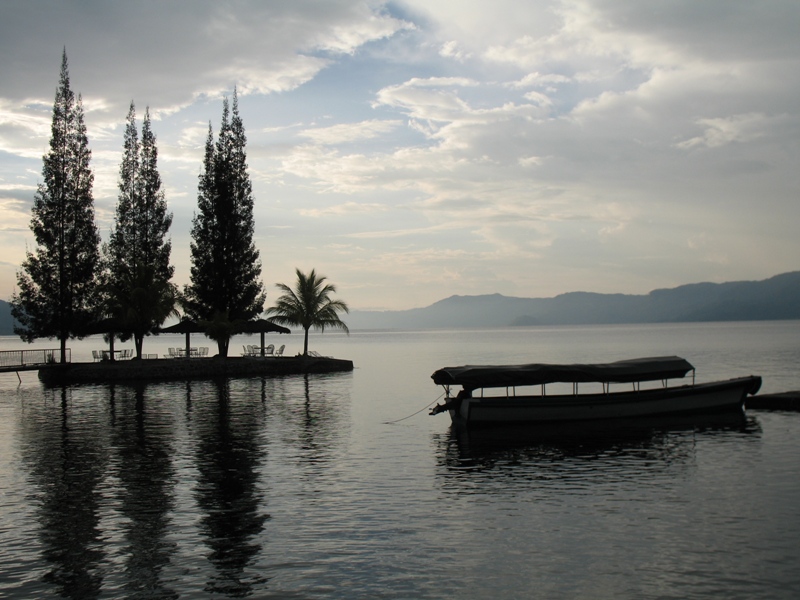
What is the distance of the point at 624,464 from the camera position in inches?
771

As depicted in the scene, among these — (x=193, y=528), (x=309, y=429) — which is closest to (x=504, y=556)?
(x=193, y=528)

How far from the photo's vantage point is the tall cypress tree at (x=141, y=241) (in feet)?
180

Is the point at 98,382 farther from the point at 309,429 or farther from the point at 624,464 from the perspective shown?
the point at 624,464

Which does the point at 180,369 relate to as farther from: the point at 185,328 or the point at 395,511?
the point at 395,511

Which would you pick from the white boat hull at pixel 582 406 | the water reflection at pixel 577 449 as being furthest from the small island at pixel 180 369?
the water reflection at pixel 577 449

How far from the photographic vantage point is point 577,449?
73.0ft

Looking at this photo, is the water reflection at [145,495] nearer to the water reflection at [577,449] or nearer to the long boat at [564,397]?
the water reflection at [577,449]

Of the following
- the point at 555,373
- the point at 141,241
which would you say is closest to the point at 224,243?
the point at 141,241

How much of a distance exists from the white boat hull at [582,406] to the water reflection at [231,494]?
8.76 meters

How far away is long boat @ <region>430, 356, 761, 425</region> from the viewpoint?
1086 inches

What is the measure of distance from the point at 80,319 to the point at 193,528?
151ft

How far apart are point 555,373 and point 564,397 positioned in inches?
42.7

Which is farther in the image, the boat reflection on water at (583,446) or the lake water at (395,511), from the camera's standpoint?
the boat reflection on water at (583,446)

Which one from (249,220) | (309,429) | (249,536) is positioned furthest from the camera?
(249,220)
